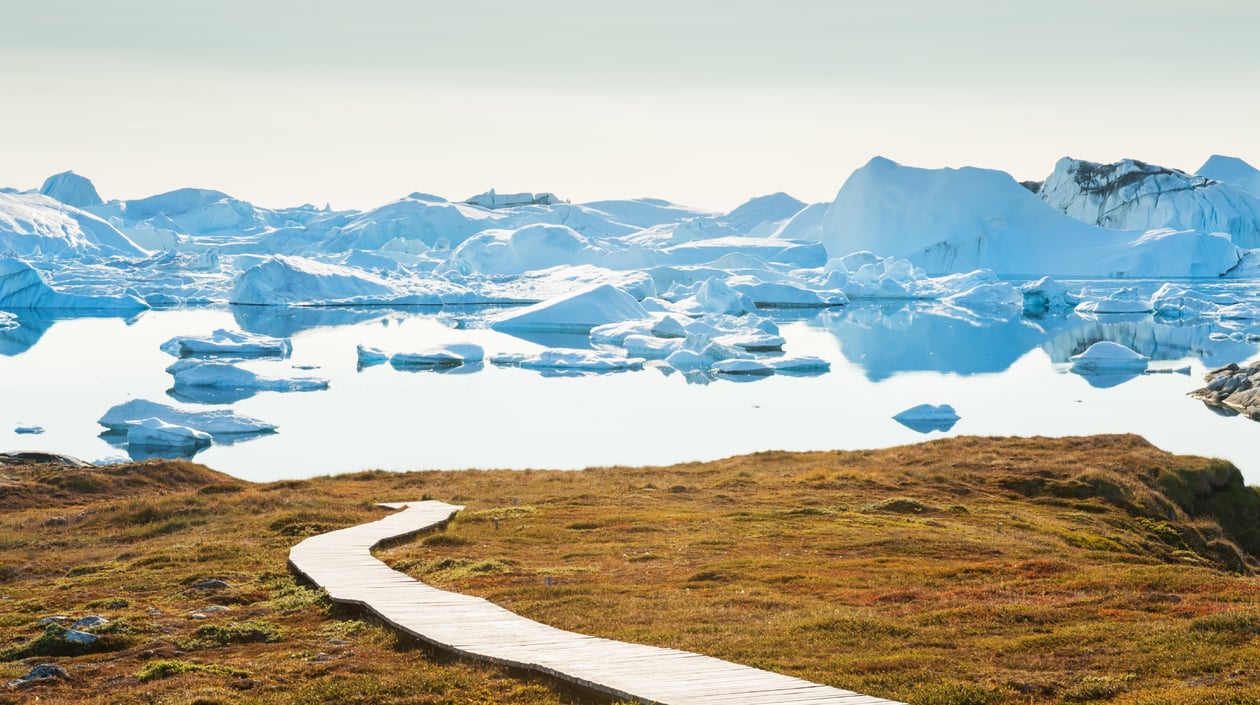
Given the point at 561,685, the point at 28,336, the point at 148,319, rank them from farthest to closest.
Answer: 1. the point at 148,319
2. the point at 28,336
3. the point at 561,685

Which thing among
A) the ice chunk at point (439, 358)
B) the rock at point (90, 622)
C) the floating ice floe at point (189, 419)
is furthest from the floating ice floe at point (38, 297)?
the rock at point (90, 622)

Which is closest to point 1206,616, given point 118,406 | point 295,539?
point 295,539

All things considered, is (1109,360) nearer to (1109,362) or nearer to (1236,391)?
(1109,362)

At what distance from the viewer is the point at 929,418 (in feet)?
128

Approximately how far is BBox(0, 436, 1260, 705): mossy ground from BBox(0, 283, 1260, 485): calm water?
8.41m

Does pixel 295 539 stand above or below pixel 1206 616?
below

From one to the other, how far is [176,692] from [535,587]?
4513 millimetres

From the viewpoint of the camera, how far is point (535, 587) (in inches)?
500

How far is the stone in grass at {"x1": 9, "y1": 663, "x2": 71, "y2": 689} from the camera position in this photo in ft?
30.4

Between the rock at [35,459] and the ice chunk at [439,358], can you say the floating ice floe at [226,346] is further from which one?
the rock at [35,459]

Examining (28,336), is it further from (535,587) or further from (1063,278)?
(1063,278)

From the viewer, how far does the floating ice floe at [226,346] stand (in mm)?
57312

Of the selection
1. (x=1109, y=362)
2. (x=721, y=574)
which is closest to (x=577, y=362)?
(x=1109, y=362)

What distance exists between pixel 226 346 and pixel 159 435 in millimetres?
23500
